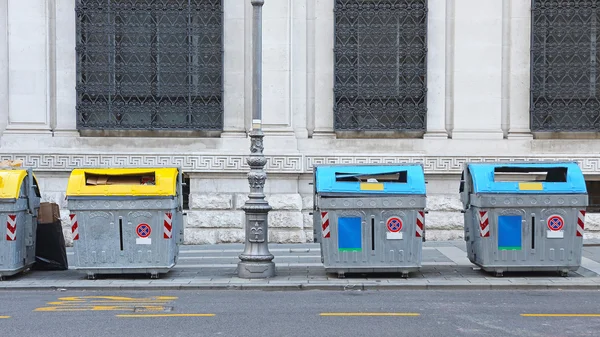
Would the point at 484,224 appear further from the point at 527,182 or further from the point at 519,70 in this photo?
the point at 519,70

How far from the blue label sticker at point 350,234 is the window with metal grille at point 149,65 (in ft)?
18.7

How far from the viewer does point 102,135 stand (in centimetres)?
1711

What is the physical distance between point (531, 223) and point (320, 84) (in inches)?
250

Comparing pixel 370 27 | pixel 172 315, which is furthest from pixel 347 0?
pixel 172 315

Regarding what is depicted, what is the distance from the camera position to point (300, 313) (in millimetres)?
9602

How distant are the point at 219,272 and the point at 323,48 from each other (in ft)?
20.3

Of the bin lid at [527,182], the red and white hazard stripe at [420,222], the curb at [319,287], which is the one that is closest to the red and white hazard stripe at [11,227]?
the curb at [319,287]

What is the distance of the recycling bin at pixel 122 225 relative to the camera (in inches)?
472

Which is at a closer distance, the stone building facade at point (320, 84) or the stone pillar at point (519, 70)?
the stone building facade at point (320, 84)

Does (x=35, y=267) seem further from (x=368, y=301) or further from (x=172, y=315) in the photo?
(x=368, y=301)

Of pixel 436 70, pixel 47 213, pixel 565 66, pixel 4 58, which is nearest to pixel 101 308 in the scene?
pixel 47 213

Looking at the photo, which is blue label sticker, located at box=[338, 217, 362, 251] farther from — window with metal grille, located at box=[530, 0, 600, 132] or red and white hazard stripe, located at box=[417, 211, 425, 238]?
window with metal grille, located at box=[530, 0, 600, 132]

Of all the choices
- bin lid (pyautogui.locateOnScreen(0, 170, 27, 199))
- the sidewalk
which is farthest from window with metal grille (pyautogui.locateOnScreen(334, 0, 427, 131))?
bin lid (pyautogui.locateOnScreen(0, 170, 27, 199))

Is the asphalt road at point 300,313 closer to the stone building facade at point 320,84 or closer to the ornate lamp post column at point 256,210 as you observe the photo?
the ornate lamp post column at point 256,210
